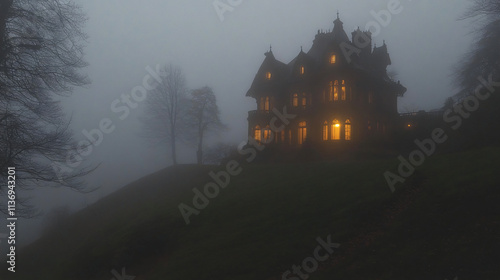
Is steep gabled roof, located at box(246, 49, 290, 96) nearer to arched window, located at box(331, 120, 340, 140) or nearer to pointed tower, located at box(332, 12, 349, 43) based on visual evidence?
pointed tower, located at box(332, 12, 349, 43)

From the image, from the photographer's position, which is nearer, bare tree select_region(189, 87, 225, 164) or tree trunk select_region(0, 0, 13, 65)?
tree trunk select_region(0, 0, 13, 65)

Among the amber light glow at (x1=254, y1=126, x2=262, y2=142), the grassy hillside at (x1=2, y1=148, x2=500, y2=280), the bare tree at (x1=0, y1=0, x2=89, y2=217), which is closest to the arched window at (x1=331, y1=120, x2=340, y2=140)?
the amber light glow at (x1=254, y1=126, x2=262, y2=142)

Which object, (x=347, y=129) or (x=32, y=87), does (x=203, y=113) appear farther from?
(x=32, y=87)

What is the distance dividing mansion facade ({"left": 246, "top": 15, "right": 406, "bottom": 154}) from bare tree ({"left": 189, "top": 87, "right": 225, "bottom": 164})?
292 inches

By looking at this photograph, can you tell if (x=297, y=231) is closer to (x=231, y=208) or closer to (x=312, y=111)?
(x=231, y=208)

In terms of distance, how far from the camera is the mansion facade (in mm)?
31438

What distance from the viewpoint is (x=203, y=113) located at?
45000 millimetres

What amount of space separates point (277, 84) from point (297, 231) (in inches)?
1011

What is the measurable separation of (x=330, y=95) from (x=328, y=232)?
21944mm

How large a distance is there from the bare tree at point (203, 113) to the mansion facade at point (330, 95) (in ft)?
24.3

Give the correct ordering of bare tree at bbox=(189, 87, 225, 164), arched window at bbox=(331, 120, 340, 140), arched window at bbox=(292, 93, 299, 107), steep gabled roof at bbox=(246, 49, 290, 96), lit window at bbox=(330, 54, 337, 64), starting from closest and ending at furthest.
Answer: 1. arched window at bbox=(331, 120, 340, 140)
2. lit window at bbox=(330, 54, 337, 64)
3. arched window at bbox=(292, 93, 299, 107)
4. steep gabled roof at bbox=(246, 49, 290, 96)
5. bare tree at bbox=(189, 87, 225, 164)

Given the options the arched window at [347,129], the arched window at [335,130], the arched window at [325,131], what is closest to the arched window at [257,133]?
the arched window at [325,131]

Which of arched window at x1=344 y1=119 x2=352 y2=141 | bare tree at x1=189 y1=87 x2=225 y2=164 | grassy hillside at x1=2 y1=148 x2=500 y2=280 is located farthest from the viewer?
bare tree at x1=189 y1=87 x2=225 y2=164

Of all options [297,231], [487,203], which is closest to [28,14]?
[297,231]
